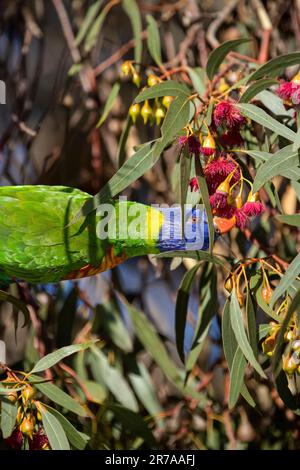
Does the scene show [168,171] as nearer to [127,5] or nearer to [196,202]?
[127,5]

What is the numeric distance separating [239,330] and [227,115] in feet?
1.03

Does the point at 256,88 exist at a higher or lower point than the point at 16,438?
higher

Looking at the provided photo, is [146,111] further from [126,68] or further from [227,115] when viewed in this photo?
[227,115]

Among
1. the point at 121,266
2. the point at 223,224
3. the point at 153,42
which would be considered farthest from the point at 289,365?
the point at 121,266

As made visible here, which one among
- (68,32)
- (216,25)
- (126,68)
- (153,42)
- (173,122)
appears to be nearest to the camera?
(173,122)

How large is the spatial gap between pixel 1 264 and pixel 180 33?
1.05 metres

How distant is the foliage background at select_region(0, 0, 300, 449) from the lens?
62.3 inches

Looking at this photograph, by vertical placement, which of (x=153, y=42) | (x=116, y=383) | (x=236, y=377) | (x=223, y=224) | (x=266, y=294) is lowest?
(x=116, y=383)

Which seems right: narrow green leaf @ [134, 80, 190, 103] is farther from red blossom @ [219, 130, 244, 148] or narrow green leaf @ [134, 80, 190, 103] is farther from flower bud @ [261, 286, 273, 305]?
flower bud @ [261, 286, 273, 305]

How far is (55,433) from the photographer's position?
1.06 metres

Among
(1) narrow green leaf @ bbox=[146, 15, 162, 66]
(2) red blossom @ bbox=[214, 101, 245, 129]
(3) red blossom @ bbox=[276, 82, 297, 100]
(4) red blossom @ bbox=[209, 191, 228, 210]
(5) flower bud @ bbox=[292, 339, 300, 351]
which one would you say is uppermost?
(1) narrow green leaf @ bbox=[146, 15, 162, 66]

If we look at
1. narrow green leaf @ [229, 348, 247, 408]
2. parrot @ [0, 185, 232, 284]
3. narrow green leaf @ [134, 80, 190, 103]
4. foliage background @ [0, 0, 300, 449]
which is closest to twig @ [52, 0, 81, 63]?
foliage background @ [0, 0, 300, 449]

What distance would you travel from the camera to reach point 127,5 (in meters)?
1.69

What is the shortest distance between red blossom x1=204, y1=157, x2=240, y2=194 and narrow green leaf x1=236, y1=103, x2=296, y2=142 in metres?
0.08
